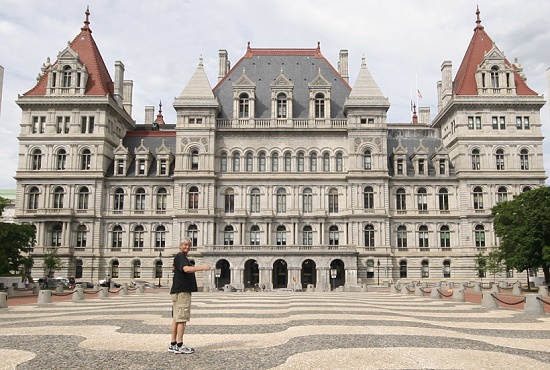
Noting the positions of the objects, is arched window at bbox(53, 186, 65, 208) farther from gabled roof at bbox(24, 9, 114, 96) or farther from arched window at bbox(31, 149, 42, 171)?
gabled roof at bbox(24, 9, 114, 96)

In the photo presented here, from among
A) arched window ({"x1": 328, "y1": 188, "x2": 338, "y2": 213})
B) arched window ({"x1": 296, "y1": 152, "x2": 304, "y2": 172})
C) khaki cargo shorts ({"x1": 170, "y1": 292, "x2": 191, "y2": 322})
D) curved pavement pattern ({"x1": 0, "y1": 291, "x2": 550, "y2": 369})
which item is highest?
arched window ({"x1": 296, "y1": 152, "x2": 304, "y2": 172})

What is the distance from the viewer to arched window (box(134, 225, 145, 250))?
67.7m

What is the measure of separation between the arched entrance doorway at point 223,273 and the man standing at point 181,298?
166 ft

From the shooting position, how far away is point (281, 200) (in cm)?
6725

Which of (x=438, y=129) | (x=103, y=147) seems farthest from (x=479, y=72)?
(x=103, y=147)

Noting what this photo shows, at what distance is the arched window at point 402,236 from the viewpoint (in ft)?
218

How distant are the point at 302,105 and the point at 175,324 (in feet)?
197

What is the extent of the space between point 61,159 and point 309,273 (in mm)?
33613

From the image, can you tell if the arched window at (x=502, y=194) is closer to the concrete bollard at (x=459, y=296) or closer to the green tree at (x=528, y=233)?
the green tree at (x=528, y=233)

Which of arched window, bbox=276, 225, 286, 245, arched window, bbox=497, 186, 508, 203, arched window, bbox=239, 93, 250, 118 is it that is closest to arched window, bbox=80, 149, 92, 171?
arched window, bbox=239, 93, 250, 118

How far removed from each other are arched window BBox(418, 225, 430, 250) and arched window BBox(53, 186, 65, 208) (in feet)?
144

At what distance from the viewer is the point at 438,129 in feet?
248

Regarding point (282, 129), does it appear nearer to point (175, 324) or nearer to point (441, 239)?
point (441, 239)

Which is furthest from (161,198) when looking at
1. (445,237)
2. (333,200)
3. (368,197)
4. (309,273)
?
(445,237)
